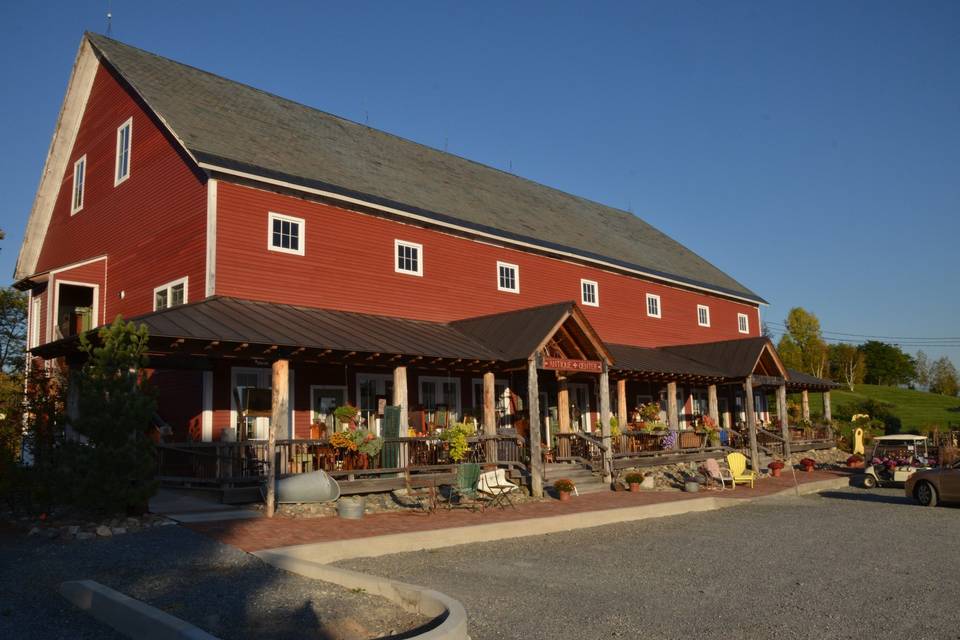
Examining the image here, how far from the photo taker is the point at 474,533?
1252 centimetres

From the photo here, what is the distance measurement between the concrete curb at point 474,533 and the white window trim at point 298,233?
28.3 feet

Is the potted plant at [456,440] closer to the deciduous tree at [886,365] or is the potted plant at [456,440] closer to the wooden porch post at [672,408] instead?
the wooden porch post at [672,408]

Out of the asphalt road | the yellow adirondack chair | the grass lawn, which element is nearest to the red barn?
the yellow adirondack chair

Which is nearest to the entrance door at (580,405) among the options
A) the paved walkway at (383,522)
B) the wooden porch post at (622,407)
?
the wooden porch post at (622,407)

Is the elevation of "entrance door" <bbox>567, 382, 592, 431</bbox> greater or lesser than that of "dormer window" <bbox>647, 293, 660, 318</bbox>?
lesser

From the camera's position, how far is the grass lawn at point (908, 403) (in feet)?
178

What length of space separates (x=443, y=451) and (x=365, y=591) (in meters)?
9.93

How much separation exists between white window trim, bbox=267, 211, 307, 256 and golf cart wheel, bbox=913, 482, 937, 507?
15.6 meters

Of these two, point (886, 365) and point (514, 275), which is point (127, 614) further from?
point (886, 365)

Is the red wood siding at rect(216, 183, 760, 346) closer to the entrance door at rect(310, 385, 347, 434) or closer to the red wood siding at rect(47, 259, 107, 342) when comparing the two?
the entrance door at rect(310, 385, 347, 434)

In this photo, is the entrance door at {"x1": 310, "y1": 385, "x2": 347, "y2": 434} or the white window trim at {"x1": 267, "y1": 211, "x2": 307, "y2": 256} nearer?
the white window trim at {"x1": 267, "y1": 211, "x2": 307, "y2": 256}

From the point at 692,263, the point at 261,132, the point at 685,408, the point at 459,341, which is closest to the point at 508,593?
the point at 459,341

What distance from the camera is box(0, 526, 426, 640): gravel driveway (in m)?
6.82

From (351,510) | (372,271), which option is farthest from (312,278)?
(351,510)
